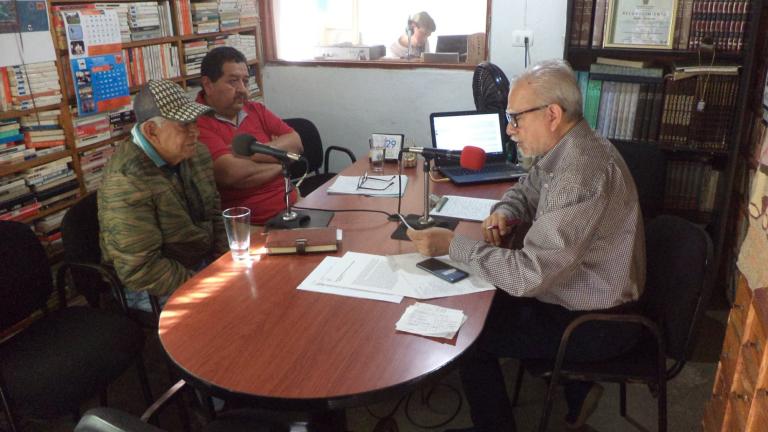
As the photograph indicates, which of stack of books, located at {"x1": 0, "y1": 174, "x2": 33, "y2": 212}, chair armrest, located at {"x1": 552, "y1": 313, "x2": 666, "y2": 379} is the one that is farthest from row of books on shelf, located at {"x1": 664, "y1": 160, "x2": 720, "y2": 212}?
stack of books, located at {"x1": 0, "y1": 174, "x2": 33, "y2": 212}

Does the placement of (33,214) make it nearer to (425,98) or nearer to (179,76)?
(179,76)

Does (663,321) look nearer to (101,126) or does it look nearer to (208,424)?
(208,424)

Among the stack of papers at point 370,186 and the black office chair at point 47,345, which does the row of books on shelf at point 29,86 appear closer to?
the black office chair at point 47,345

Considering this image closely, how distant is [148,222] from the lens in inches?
75.9

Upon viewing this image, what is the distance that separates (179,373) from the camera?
1.28 m

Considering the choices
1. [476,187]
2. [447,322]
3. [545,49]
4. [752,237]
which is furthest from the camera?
[545,49]

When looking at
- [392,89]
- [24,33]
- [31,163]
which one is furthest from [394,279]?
[392,89]

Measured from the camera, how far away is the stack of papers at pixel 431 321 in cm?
136

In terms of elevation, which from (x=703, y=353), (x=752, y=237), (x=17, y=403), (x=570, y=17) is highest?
(x=570, y=17)

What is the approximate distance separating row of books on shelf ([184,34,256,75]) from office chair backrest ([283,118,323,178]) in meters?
0.63

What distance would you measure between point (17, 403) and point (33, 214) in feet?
3.75

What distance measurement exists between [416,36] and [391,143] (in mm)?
2220

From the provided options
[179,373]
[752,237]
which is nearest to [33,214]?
[179,373]

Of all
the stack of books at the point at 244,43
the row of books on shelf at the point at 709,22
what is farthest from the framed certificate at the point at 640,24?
the stack of books at the point at 244,43
